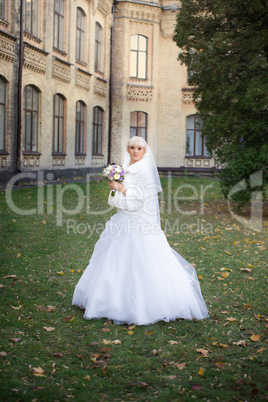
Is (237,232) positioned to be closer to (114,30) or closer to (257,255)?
(257,255)

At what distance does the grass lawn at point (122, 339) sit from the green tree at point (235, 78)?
3.49 meters

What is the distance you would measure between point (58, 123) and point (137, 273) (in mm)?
17468

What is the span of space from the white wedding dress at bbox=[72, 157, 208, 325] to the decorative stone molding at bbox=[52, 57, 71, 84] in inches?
646

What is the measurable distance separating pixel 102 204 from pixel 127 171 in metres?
9.13

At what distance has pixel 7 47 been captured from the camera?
16.3 m

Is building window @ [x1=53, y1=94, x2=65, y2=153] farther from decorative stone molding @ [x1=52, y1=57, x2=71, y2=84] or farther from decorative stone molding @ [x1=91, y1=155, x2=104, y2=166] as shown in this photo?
decorative stone molding @ [x1=91, y1=155, x2=104, y2=166]

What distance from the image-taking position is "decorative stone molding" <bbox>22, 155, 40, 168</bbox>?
714 inches

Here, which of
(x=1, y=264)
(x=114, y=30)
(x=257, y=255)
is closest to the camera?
(x=1, y=264)

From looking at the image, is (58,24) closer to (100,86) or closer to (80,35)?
(80,35)

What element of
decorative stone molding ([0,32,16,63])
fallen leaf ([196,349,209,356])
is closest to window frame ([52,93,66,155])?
decorative stone molding ([0,32,16,63])

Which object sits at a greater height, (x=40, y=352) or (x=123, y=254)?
(x=123, y=254)

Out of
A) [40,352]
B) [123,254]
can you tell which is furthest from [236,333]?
[40,352]

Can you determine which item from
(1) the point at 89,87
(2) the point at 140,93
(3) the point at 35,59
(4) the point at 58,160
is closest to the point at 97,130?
(1) the point at 89,87

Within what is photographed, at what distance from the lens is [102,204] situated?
14234 mm
